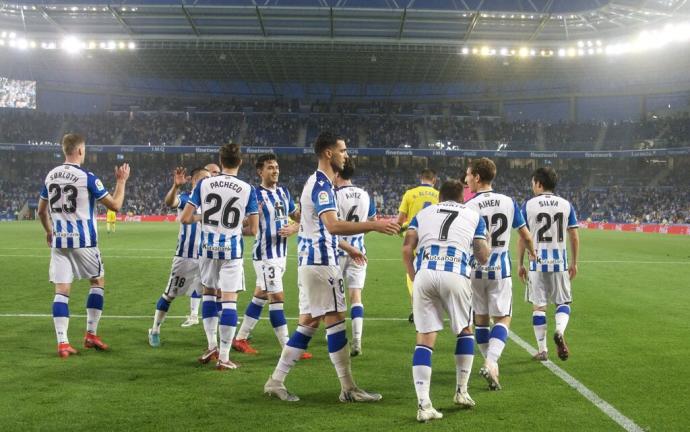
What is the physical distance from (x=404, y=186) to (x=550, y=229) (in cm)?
4991

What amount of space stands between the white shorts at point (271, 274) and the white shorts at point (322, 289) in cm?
188

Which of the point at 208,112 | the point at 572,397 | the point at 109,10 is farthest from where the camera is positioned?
the point at 208,112

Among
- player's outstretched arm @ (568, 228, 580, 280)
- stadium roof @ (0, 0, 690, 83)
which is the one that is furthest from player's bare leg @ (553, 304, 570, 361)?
stadium roof @ (0, 0, 690, 83)

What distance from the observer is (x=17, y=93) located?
56688 millimetres

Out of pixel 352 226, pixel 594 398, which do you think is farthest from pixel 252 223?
pixel 594 398

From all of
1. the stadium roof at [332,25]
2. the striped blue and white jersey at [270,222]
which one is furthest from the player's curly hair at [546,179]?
the stadium roof at [332,25]

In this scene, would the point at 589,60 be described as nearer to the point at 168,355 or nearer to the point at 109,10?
the point at 109,10

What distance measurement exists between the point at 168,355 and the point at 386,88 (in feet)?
185

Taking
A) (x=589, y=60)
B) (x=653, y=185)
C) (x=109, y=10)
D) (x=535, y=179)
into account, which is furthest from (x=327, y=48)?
(x=535, y=179)

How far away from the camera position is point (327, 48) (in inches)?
1785

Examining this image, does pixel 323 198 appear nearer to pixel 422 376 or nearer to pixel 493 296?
pixel 422 376

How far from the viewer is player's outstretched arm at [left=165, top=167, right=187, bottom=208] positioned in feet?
25.6

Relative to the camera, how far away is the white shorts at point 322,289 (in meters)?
5.78

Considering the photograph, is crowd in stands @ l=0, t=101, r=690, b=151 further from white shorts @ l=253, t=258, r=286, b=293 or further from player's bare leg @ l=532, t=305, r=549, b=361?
white shorts @ l=253, t=258, r=286, b=293
